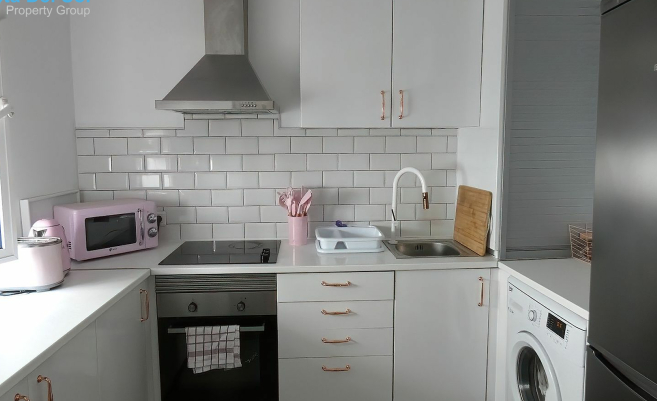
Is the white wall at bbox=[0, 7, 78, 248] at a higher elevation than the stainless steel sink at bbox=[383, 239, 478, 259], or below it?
higher

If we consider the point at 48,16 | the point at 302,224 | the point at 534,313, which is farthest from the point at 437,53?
the point at 48,16

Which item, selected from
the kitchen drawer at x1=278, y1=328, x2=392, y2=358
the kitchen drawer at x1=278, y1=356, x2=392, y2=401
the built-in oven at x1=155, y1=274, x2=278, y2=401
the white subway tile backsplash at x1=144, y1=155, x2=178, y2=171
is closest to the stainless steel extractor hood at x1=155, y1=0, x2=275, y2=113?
the white subway tile backsplash at x1=144, y1=155, x2=178, y2=171

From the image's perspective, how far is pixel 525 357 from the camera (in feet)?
6.51

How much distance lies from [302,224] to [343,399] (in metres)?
0.92

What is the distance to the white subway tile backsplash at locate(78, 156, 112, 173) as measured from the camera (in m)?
2.56

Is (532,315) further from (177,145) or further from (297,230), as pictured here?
(177,145)

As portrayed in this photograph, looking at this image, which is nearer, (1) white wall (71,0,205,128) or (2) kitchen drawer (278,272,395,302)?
(2) kitchen drawer (278,272,395,302)

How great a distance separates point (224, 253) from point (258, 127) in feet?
2.49

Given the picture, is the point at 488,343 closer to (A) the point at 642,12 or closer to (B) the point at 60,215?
(A) the point at 642,12

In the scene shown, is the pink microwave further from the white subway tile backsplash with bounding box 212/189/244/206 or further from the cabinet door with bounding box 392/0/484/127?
the cabinet door with bounding box 392/0/484/127

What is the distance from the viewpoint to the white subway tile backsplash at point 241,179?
2.64 meters

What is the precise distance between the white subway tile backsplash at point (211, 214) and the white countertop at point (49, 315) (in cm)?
70

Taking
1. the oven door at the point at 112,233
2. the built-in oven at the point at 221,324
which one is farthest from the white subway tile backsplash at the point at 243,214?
the built-in oven at the point at 221,324

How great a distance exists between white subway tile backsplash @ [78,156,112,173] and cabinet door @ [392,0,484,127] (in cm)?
166
